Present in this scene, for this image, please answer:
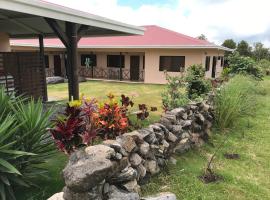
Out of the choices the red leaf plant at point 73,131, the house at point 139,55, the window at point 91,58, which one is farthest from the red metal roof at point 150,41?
the red leaf plant at point 73,131

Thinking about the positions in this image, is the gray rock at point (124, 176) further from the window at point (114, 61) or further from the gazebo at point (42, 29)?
the window at point (114, 61)

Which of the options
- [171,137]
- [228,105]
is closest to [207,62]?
[228,105]

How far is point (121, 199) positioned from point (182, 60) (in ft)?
54.1

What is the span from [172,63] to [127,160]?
1601 centimetres

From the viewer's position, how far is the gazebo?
5375mm

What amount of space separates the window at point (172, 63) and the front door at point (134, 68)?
2.68 m

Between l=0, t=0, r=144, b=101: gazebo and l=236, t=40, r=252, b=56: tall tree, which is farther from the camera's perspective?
l=236, t=40, r=252, b=56: tall tree

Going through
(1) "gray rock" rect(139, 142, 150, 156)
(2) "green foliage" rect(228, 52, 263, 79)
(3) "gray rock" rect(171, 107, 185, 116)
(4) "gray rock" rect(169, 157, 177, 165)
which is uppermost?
(2) "green foliage" rect(228, 52, 263, 79)

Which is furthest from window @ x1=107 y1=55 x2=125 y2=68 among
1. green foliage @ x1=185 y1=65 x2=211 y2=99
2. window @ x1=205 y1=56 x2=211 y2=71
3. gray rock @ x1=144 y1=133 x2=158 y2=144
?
gray rock @ x1=144 y1=133 x2=158 y2=144

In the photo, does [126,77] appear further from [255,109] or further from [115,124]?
[115,124]

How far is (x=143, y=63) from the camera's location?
2114 cm

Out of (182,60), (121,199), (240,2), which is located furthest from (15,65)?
(182,60)

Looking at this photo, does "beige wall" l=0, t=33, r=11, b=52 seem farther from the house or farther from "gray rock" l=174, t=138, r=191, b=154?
"gray rock" l=174, t=138, r=191, b=154

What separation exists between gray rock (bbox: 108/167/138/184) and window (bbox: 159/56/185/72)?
618 inches
